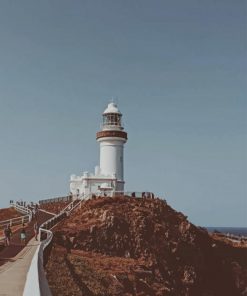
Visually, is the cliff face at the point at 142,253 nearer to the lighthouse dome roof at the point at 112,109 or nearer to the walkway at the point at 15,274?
the walkway at the point at 15,274

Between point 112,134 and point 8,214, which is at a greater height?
point 112,134

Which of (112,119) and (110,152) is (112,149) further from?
(112,119)

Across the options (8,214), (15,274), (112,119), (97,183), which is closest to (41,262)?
(15,274)

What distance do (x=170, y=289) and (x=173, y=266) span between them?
4.54m

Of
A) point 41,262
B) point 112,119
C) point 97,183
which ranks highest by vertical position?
point 112,119

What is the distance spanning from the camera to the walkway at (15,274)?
11469 millimetres

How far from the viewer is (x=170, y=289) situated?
114 ft

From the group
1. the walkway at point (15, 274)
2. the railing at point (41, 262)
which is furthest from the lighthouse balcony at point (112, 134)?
the walkway at point (15, 274)

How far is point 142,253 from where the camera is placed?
123 ft

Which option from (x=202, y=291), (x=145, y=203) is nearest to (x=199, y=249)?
(x=202, y=291)

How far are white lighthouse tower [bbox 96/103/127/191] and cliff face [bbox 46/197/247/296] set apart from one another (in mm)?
12127

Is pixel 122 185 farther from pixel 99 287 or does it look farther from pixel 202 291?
pixel 99 287

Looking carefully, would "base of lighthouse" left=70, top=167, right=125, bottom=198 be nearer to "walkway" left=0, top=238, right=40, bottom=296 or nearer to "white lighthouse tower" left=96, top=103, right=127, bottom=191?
"white lighthouse tower" left=96, top=103, right=127, bottom=191

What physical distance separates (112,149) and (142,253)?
67.6ft
